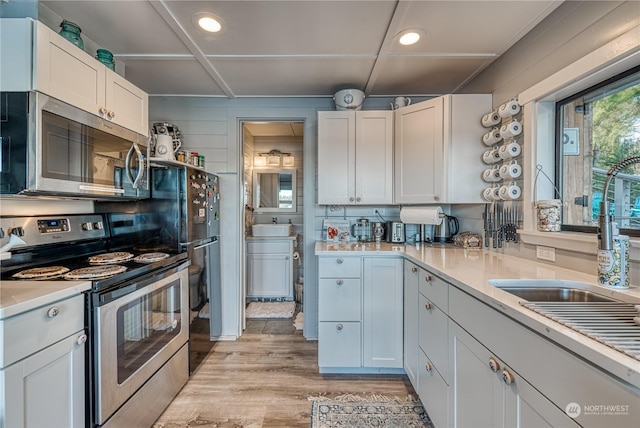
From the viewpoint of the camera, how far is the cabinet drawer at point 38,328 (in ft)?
3.07

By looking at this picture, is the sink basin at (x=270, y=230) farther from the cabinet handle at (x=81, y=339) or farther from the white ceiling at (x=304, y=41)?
the cabinet handle at (x=81, y=339)

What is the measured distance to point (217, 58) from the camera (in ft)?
6.70

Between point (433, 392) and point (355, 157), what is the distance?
1.78 metres

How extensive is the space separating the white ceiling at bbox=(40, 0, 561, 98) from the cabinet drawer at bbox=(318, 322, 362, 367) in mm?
1946

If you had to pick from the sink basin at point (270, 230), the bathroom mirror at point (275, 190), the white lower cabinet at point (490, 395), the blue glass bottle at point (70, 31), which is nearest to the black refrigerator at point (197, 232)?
the blue glass bottle at point (70, 31)

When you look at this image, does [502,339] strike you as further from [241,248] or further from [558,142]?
[241,248]

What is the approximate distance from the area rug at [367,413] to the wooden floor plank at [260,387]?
6cm

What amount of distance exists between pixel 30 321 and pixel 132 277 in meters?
0.48

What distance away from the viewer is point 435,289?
153 cm

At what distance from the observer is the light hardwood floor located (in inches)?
68.0

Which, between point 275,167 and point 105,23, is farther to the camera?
point 275,167

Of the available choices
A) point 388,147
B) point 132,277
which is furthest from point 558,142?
point 132,277

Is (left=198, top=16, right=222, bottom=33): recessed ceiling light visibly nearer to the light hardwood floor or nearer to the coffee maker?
the coffee maker

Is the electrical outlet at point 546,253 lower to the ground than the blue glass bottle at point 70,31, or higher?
lower
